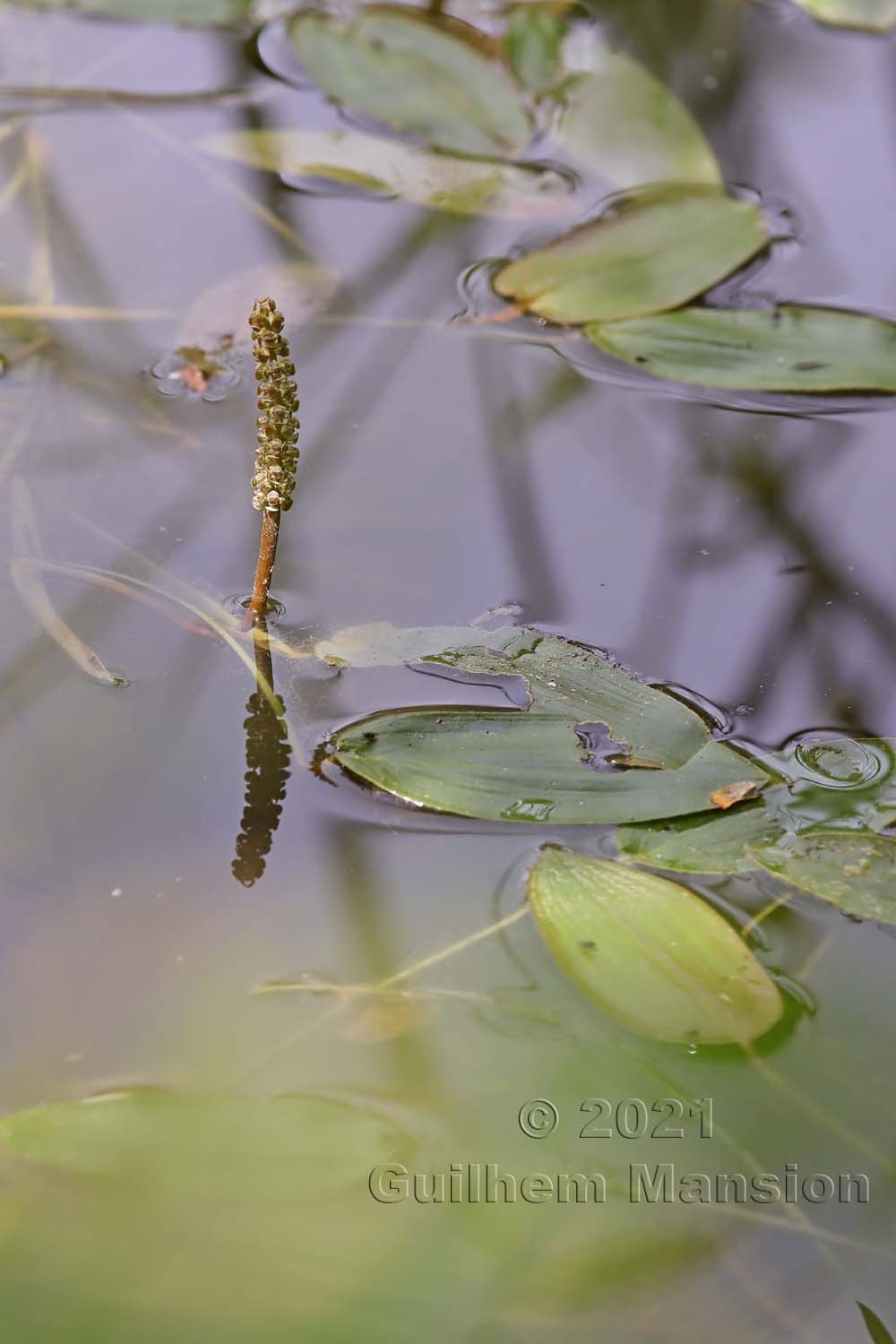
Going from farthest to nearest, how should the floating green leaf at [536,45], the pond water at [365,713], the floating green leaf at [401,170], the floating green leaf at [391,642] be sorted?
the floating green leaf at [536,45], the floating green leaf at [401,170], the floating green leaf at [391,642], the pond water at [365,713]

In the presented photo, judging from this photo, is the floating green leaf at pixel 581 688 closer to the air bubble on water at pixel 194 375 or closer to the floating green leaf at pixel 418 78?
the air bubble on water at pixel 194 375

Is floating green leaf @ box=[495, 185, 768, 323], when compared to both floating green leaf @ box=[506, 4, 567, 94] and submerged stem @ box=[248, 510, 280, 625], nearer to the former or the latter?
floating green leaf @ box=[506, 4, 567, 94]

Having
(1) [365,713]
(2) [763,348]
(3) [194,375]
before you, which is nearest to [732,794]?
(1) [365,713]

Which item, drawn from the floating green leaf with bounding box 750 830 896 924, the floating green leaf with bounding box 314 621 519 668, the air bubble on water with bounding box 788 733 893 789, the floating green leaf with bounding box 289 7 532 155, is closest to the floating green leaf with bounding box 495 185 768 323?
the floating green leaf with bounding box 289 7 532 155

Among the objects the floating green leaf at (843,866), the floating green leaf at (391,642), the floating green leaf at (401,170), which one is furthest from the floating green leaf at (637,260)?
the floating green leaf at (843,866)

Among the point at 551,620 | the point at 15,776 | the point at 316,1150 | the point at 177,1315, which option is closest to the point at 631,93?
the point at 551,620

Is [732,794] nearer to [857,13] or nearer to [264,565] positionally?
[264,565]
